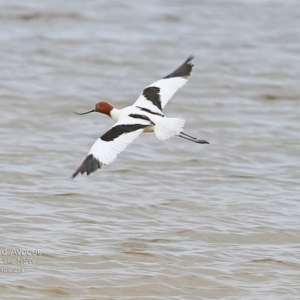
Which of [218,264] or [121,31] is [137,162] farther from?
[121,31]

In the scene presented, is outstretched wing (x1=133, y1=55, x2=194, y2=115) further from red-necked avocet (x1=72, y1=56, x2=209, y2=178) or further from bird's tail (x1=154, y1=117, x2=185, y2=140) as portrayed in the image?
bird's tail (x1=154, y1=117, x2=185, y2=140)

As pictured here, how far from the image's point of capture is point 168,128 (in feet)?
22.0

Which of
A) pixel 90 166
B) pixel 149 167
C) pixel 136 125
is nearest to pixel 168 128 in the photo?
pixel 136 125

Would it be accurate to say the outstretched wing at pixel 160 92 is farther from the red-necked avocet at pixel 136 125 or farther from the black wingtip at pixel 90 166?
the black wingtip at pixel 90 166

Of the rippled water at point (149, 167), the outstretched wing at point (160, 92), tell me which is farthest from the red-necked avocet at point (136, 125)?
the rippled water at point (149, 167)

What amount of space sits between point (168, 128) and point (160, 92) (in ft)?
2.96

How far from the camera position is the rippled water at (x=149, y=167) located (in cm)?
578

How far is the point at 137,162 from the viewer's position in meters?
8.67

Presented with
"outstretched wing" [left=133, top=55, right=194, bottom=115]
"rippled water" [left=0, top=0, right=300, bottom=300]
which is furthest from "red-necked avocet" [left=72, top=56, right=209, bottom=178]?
"rippled water" [left=0, top=0, right=300, bottom=300]

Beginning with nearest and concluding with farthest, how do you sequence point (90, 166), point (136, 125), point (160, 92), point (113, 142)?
point (90, 166) < point (113, 142) < point (136, 125) < point (160, 92)

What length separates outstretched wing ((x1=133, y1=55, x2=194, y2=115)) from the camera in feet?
23.8

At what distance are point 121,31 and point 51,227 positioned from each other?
9.64 metres

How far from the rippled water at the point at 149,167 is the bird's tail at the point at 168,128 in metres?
0.71

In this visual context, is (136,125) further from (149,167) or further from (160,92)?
(149,167)
